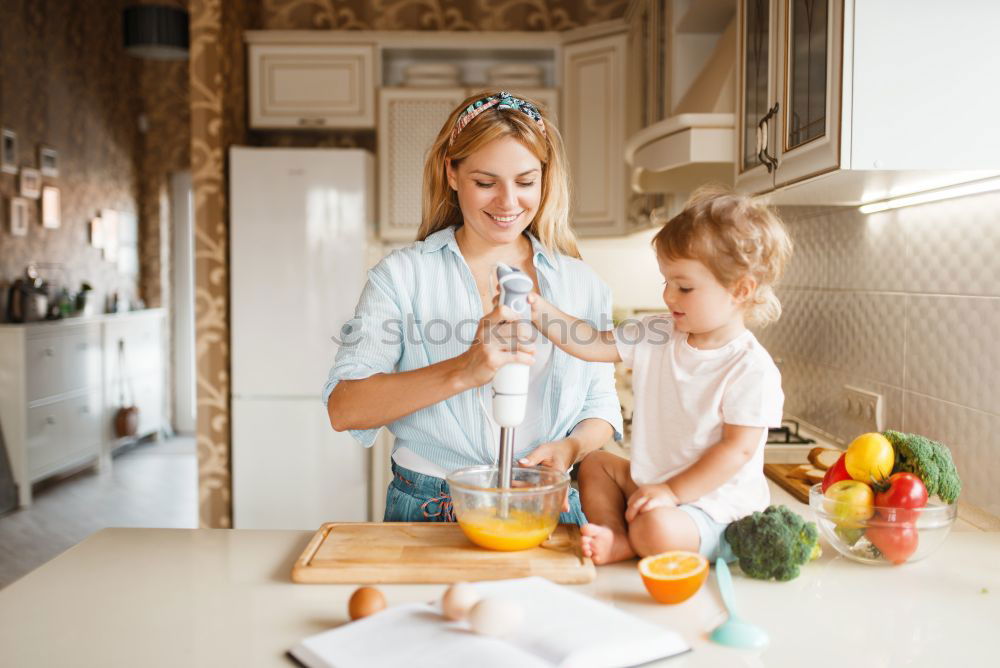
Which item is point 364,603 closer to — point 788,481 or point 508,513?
point 508,513

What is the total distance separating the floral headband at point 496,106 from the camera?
1.31 metres

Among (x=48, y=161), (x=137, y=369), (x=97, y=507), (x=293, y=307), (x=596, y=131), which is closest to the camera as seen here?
(x=293, y=307)

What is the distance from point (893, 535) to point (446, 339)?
721mm

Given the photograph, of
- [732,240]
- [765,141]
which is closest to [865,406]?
[765,141]

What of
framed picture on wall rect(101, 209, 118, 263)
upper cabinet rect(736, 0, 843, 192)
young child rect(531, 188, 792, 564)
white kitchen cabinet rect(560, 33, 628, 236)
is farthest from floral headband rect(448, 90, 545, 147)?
framed picture on wall rect(101, 209, 118, 263)

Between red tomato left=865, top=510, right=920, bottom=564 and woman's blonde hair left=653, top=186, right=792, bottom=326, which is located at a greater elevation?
woman's blonde hair left=653, top=186, right=792, bottom=326

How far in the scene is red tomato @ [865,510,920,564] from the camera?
3.53 ft

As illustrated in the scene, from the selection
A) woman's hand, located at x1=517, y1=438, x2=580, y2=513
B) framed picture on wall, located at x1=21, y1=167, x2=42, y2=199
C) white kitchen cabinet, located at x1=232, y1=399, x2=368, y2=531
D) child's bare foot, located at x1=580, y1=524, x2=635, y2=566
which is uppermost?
framed picture on wall, located at x1=21, y1=167, x2=42, y2=199

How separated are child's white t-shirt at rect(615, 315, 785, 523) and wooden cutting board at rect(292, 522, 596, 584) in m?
0.17

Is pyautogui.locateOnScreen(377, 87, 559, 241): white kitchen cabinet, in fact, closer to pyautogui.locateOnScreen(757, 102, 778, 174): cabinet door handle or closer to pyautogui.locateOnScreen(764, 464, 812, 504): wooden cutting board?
pyautogui.locateOnScreen(757, 102, 778, 174): cabinet door handle

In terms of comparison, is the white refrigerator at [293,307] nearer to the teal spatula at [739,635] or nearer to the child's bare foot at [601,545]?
the child's bare foot at [601,545]

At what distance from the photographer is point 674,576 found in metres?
0.94

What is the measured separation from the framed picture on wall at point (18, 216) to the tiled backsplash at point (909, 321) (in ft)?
15.0

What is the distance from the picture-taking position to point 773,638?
2.87 feet
